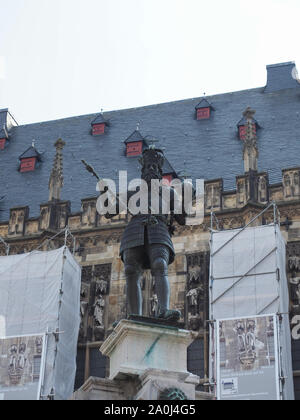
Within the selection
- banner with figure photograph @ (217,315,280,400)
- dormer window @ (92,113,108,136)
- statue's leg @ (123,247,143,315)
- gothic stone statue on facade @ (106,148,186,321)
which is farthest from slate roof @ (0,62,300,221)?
statue's leg @ (123,247,143,315)

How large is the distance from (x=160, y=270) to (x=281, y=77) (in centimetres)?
1777

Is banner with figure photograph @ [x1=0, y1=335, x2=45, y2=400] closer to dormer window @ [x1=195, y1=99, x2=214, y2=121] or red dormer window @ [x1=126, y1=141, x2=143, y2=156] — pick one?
red dormer window @ [x1=126, y1=141, x2=143, y2=156]

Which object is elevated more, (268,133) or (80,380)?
(268,133)

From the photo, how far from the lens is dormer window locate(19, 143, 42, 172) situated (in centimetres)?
2359

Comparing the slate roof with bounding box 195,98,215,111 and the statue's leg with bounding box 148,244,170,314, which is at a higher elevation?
the slate roof with bounding box 195,98,215,111

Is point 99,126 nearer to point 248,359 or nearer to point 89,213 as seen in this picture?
point 89,213

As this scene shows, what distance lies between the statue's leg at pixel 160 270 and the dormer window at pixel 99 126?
16.6 meters

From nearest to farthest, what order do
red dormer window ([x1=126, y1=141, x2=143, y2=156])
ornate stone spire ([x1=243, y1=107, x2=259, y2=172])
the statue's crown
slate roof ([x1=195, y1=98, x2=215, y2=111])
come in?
1. the statue's crown
2. ornate stone spire ([x1=243, y1=107, x2=259, y2=172])
3. red dormer window ([x1=126, y1=141, x2=143, y2=156])
4. slate roof ([x1=195, y1=98, x2=215, y2=111])

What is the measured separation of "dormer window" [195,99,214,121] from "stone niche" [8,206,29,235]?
630cm
